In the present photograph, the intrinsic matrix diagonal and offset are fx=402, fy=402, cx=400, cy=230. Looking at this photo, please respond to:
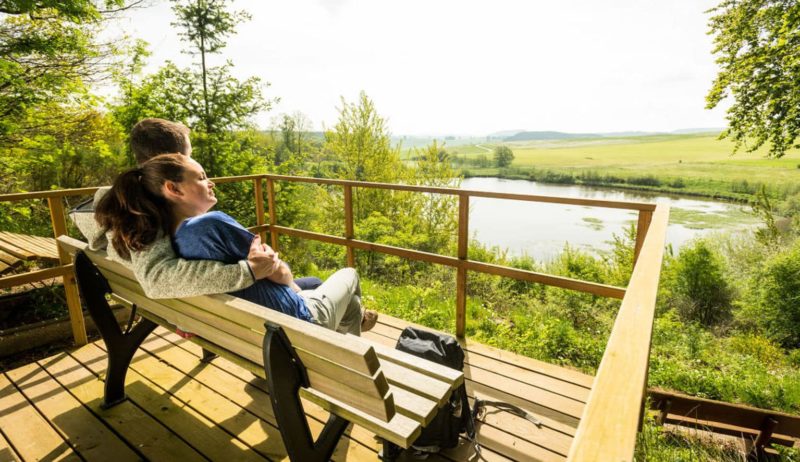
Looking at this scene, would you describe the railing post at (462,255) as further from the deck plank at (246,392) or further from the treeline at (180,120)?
the treeline at (180,120)

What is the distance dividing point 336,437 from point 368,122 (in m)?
15.9

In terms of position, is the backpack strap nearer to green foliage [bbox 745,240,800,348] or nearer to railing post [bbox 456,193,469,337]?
railing post [bbox 456,193,469,337]

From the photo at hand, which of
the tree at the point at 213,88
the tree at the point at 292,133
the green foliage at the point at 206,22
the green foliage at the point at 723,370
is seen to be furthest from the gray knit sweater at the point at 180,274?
the tree at the point at 292,133

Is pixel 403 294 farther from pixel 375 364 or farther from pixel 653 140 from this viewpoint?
pixel 653 140

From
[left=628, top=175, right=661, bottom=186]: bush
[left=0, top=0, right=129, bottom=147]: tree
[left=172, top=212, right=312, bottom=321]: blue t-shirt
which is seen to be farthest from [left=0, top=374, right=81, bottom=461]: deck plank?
[left=628, top=175, right=661, bottom=186]: bush

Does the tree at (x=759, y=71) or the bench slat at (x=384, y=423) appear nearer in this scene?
the bench slat at (x=384, y=423)

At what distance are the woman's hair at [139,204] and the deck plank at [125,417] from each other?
102 cm

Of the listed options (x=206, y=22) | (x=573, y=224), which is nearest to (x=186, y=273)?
(x=206, y=22)

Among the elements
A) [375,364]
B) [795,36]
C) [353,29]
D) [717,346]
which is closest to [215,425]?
[375,364]

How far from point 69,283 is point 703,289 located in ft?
61.8

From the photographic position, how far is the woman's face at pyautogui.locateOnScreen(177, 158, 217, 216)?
1559mm

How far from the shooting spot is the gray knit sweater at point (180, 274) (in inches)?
55.1

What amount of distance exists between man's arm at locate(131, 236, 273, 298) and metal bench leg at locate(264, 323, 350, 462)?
306 mm

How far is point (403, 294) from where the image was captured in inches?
267
